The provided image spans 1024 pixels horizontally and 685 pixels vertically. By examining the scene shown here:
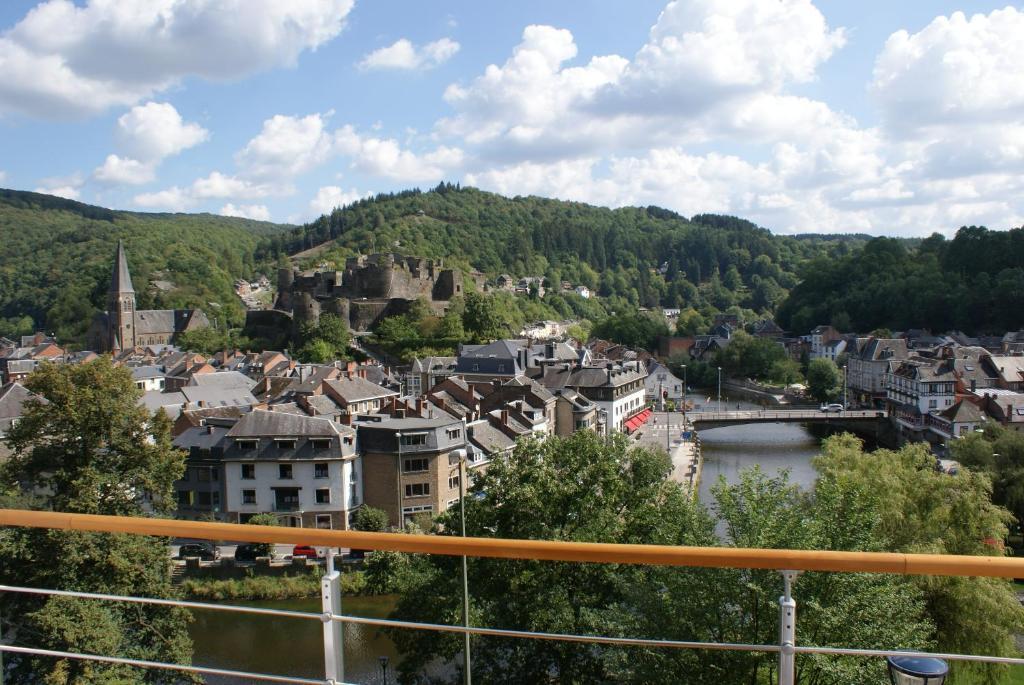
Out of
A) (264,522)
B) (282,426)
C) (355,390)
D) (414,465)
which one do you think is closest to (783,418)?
(355,390)

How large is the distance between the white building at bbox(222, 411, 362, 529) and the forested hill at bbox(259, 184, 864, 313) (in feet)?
208

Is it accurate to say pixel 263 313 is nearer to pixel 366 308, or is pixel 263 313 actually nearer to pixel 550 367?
pixel 366 308

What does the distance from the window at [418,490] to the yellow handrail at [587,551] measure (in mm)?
19613

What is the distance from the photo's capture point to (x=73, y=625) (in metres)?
9.12

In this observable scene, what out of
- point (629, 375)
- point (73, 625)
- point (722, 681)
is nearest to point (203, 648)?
point (73, 625)

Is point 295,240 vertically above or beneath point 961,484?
above

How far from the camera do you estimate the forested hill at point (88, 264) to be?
70.9 meters

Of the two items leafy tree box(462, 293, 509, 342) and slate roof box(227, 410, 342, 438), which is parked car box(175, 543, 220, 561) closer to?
slate roof box(227, 410, 342, 438)

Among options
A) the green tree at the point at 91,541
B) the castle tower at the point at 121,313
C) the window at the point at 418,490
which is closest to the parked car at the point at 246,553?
the window at the point at 418,490

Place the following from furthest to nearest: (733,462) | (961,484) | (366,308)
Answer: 1. (366,308)
2. (733,462)
3. (961,484)

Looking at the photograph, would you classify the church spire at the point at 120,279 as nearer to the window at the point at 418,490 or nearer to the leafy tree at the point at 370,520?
the window at the point at 418,490

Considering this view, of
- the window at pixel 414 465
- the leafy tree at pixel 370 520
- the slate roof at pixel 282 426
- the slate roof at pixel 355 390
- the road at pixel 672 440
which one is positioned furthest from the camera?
the road at pixel 672 440

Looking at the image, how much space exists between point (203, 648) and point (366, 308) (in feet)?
136

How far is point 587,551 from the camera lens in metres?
2.05
